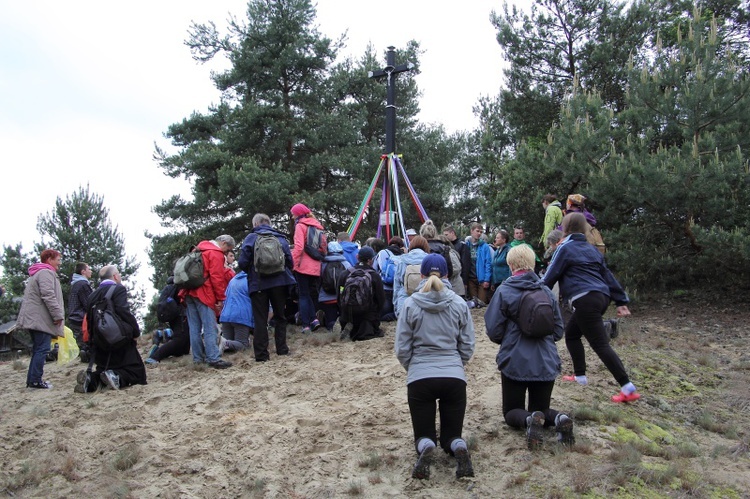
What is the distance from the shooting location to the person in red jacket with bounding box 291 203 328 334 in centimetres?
939

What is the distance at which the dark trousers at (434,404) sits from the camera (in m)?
4.43

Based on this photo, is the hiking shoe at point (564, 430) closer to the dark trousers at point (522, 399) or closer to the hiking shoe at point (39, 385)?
the dark trousers at point (522, 399)

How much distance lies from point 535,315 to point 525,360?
371 mm

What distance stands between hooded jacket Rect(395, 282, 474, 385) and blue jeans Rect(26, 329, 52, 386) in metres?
5.49

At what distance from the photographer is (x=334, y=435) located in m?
5.54

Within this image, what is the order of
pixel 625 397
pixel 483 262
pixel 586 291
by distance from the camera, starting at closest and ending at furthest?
pixel 586 291
pixel 625 397
pixel 483 262

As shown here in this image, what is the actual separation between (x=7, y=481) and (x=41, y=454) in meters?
0.50

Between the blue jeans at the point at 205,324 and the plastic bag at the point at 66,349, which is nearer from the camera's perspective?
the blue jeans at the point at 205,324

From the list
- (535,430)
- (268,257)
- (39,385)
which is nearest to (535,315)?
(535,430)

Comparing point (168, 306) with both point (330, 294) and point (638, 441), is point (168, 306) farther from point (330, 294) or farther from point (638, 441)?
point (638, 441)

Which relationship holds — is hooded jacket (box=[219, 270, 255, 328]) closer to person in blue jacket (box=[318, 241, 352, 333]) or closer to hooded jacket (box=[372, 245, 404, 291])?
person in blue jacket (box=[318, 241, 352, 333])

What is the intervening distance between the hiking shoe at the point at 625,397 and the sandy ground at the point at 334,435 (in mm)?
119

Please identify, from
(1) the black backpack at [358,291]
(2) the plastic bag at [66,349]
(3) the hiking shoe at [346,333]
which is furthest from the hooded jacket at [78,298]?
(1) the black backpack at [358,291]

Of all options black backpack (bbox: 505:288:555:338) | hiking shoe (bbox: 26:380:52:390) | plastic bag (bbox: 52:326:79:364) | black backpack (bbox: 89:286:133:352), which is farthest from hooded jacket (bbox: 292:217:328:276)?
black backpack (bbox: 505:288:555:338)
